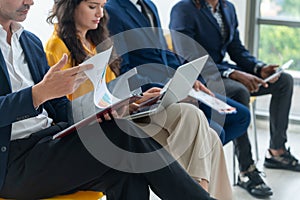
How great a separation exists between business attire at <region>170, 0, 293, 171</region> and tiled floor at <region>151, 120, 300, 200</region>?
0.49 ft

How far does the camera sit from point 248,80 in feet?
10.5

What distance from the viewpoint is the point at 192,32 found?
317 centimetres

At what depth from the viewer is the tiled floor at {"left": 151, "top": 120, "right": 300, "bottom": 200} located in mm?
3088

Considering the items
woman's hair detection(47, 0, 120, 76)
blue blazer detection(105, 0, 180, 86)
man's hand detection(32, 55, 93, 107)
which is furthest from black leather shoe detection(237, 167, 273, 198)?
man's hand detection(32, 55, 93, 107)

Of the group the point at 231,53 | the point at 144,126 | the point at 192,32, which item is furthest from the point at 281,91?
the point at 144,126

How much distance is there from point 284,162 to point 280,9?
110 centimetres

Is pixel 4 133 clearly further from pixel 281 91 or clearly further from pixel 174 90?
pixel 281 91

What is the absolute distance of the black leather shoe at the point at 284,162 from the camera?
11.2 ft

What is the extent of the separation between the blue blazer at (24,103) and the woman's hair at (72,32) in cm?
21

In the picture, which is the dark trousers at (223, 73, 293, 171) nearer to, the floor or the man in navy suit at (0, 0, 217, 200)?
the floor

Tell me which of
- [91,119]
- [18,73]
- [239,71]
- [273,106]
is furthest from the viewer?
[273,106]

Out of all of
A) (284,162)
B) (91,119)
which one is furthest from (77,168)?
(284,162)

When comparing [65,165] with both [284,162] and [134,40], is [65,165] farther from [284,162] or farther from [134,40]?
[284,162]

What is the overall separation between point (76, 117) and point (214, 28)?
4.11 ft
